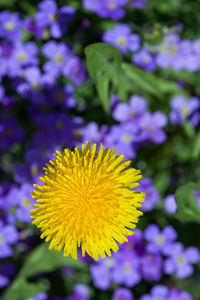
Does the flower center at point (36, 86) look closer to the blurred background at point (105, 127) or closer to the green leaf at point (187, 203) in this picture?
the blurred background at point (105, 127)

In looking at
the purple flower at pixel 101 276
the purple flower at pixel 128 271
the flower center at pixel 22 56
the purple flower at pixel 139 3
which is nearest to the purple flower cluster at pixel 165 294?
the purple flower at pixel 128 271

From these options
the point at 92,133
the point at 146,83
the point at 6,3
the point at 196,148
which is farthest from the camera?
the point at 6,3

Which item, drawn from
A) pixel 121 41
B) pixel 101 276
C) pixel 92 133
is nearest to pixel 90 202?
pixel 92 133

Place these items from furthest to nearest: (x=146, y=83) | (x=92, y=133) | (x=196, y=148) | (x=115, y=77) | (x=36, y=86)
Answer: (x=36, y=86) → (x=92, y=133) → (x=196, y=148) → (x=146, y=83) → (x=115, y=77)

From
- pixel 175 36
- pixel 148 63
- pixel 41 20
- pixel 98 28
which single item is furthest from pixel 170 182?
pixel 41 20

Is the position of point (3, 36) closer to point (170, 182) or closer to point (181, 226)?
point (170, 182)

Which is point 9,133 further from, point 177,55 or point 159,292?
point 159,292

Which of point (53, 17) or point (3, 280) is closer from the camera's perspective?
point (3, 280)

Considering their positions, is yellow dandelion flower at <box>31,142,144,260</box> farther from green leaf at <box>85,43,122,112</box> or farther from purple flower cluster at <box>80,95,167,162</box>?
purple flower cluster at <box>80,95,167,162</box>
